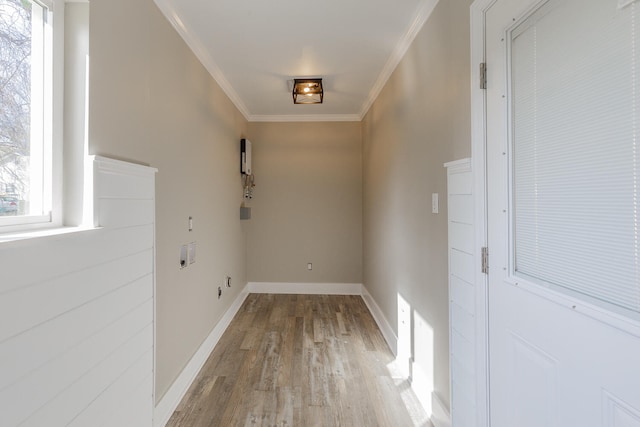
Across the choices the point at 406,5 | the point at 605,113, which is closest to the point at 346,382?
the point at 605,113

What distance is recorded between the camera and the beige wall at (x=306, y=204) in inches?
180

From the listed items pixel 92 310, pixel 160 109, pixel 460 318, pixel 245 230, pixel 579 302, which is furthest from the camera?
pixel 245 230

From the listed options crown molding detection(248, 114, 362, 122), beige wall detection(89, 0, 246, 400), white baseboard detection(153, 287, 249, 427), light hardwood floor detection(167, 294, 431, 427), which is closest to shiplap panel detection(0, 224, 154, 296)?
beige wall detection(89, 0, 246, 400)

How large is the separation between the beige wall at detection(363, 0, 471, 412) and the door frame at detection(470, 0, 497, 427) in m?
0.09

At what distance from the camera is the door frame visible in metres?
1.33

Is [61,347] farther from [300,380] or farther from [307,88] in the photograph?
[307,88]

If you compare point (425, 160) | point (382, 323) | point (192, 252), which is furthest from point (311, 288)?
point (425, 160)

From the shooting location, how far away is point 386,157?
3096mm

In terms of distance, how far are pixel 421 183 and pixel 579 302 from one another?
51.3 inches

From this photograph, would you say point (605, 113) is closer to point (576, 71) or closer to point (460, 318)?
point (576, 71)

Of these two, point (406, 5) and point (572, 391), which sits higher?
point (406, 5)

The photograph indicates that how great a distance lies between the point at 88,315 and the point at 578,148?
171cm

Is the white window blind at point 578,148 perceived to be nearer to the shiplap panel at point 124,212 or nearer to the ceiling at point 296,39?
the ceiling at point 296,39

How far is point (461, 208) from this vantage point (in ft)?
4.95
